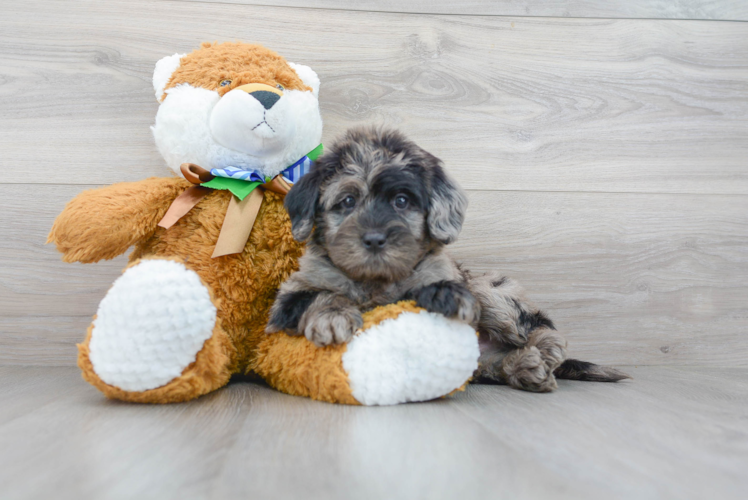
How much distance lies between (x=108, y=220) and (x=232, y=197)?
0.34m

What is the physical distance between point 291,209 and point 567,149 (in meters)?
1.23

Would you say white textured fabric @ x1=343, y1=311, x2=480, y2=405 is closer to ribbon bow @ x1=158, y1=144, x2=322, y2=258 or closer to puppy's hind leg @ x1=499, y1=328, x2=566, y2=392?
puppy's hind leg @ x1=499, y1=328, x2=566, y2=392

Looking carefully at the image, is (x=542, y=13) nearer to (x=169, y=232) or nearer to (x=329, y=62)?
(x=329, y=62)

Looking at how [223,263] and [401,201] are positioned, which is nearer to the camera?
[401,201]

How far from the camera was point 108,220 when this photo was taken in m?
1.43

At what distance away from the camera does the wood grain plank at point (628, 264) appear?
2080 mm

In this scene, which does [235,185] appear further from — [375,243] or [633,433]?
[633,433]

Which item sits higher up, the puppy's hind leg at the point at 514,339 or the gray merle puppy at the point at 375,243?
the gray merle puppy at the point at 375,243

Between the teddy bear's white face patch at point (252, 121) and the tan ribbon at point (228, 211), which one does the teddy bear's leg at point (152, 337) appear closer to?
the tan ribbon at point (228, 211)

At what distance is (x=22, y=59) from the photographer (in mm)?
1915

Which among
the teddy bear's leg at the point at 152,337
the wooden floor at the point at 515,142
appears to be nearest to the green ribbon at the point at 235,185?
the teddy bear's leg at the point at 152,337

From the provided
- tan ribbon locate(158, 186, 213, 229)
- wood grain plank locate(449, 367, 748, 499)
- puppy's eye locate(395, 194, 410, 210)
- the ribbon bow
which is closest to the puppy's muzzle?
the ribbon bow

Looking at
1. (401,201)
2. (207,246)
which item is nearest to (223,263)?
(207,246)

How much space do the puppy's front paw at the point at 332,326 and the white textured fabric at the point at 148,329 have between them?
268 mm
